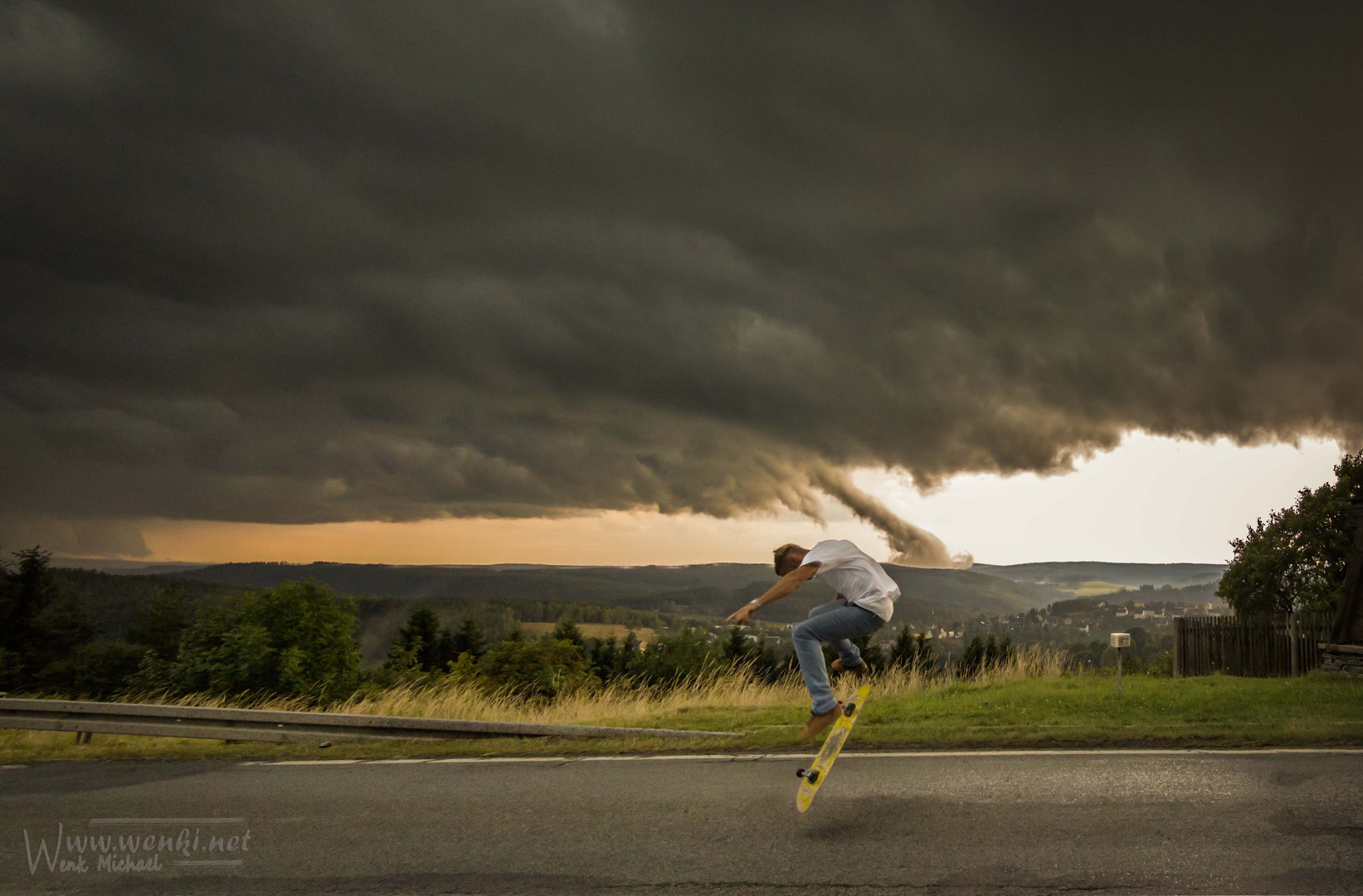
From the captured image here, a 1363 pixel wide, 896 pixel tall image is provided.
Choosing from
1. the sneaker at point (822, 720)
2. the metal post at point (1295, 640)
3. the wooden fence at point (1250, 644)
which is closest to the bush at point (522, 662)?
the wooden fence at point (1250, 644)

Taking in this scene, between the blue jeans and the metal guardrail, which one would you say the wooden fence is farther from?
the blue jeans

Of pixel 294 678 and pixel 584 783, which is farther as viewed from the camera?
pixel 294 678

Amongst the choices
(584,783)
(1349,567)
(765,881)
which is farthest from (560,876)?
(1349,567)

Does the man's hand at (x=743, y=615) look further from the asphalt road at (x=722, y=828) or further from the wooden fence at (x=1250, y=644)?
the wooden fence at (x=1250, y=644)

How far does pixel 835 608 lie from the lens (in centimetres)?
657

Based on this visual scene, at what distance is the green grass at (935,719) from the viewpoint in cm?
796

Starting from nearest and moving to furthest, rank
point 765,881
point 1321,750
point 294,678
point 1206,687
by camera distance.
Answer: point 765,881 < point 1321,750 < point 1206,687 < point 294,678

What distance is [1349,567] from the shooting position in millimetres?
18312

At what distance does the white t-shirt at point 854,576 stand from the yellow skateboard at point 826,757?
2.30ft

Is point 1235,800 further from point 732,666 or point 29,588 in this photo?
point 29,588

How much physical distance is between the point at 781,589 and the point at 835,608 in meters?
0.90

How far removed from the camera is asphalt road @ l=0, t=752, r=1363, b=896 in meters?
4.28

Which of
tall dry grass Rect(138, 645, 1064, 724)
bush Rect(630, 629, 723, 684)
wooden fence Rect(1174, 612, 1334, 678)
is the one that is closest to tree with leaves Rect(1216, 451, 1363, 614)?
wooden fence Rect(1174, 612, 1334, 678)

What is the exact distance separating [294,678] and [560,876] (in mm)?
27529
